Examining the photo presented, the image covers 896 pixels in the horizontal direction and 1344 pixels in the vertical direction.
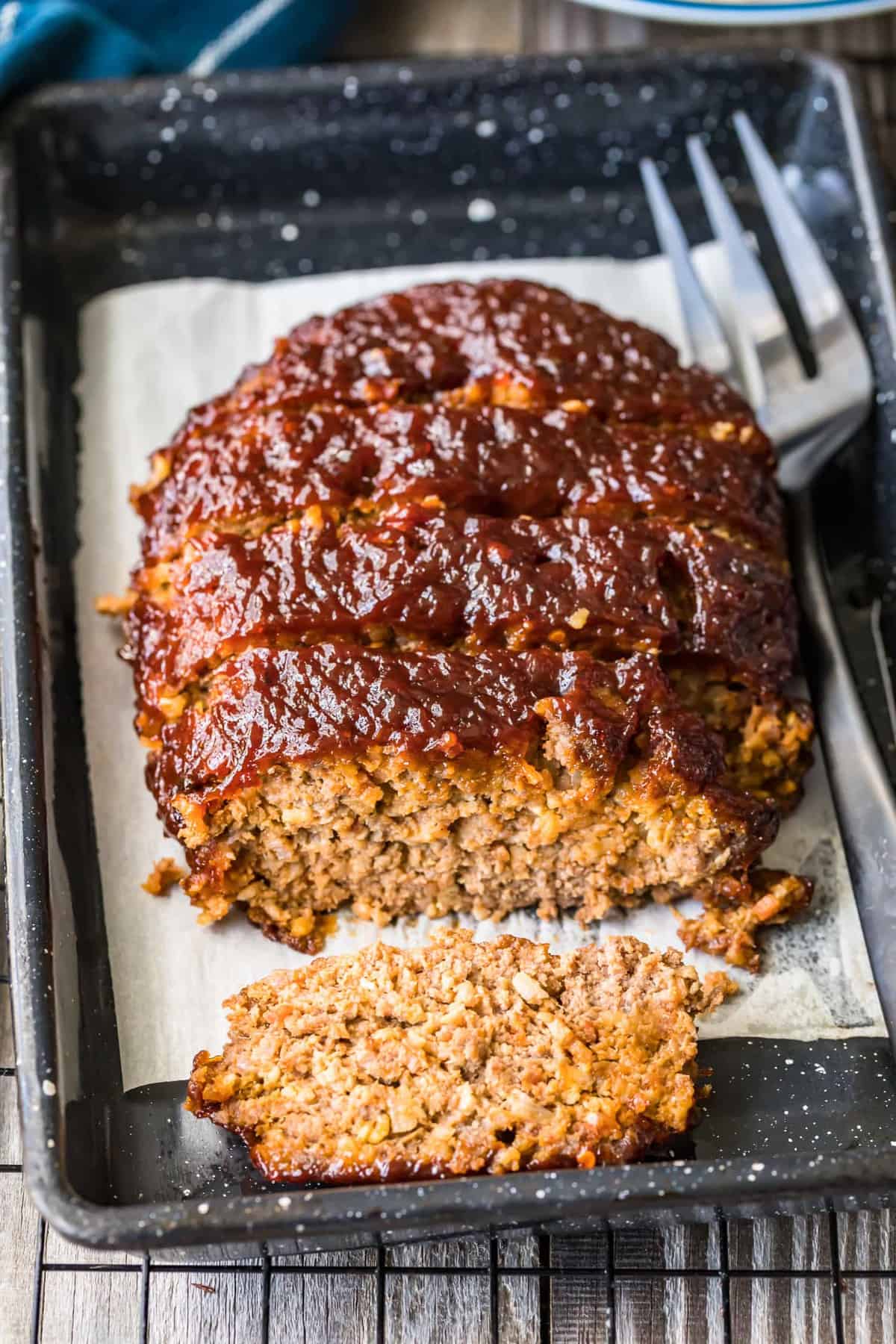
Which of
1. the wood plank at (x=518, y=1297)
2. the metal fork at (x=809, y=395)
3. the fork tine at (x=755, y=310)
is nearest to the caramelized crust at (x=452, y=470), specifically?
the metal fork at (x=809, y=395)

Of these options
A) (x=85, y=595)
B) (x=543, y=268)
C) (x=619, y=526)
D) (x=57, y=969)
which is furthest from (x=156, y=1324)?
(x=543, y=268)

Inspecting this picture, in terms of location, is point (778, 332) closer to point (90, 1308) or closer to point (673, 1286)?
point (673, 1286)

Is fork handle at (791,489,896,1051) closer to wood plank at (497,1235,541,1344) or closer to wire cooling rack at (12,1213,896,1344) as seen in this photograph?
wire cooling rack at (12,1213,896,1344)

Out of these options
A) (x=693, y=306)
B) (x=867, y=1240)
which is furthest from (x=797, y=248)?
(x=867, y=1240)

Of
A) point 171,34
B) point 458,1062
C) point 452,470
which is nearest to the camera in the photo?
point 458,1062

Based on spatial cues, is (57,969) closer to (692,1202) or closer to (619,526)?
(692,1202)

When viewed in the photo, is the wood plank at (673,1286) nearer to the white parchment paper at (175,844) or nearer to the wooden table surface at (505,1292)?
the wooden table surface at (505,1292)
